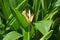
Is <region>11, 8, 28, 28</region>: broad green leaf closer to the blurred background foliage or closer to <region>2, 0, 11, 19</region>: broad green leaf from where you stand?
the blurred background foliage

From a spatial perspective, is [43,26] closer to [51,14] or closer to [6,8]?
[51,14]

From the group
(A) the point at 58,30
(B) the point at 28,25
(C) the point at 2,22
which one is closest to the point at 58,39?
(A) the point at 58,30

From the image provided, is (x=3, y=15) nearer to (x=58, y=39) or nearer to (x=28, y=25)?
(x=28, y=25)

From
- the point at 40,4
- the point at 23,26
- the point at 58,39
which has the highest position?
the point at 40,4

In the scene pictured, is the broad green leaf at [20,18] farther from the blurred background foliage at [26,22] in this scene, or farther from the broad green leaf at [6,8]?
the broad green leaf at [6,8]

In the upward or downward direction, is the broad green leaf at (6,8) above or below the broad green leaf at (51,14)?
above

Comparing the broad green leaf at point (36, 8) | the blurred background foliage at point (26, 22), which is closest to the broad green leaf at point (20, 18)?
the blurred background foliage at point (26, 22)

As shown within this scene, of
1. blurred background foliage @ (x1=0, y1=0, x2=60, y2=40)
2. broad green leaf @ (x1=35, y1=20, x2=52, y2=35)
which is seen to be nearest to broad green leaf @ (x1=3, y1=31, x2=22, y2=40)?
blurred background foliage @ (x1=0, y1=0, x2=60, y2=40)

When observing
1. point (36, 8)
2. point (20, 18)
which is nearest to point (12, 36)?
point (20, 18)

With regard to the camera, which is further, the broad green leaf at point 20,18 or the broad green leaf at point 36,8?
the broad green leaf at point 36,8
